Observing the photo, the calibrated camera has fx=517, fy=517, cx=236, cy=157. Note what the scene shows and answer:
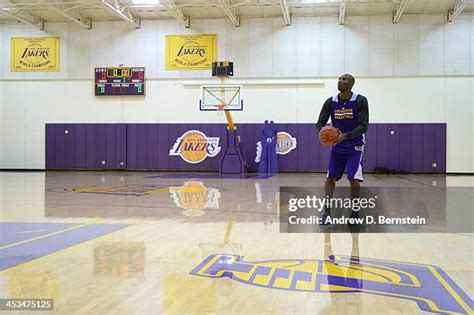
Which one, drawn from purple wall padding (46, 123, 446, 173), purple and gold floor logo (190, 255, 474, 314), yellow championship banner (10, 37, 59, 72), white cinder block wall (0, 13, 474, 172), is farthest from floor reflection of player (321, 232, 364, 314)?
yellow championship banner (10, 37, 59, 72)

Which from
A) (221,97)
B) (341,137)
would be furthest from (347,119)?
(221,97)

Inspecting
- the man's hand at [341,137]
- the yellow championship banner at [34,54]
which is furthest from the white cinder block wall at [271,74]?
the man's hand at [341,137]

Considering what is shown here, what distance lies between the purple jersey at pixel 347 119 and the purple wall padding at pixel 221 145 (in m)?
14.8

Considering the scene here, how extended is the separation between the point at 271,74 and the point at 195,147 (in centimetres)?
445

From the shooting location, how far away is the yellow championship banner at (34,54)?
74.3ft

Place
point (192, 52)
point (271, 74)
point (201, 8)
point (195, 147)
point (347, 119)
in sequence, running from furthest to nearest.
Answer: point (195, 147)
point (192, 52)
point (271, 74)
point (201, 8)
point (347, 119)

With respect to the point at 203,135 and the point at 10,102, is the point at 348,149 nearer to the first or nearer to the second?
the point at 203,135

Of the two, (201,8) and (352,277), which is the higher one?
(201,8)

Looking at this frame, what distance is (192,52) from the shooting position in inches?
862

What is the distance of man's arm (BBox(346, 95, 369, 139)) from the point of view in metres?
6.26

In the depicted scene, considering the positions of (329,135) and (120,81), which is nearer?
(329,135)

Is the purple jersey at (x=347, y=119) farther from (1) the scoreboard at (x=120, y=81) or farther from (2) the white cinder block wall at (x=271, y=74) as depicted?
(1) the scoreboard at (x=120, y=81)

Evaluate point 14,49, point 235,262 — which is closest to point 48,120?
point 14,49

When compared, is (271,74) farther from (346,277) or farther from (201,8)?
(346,277)
